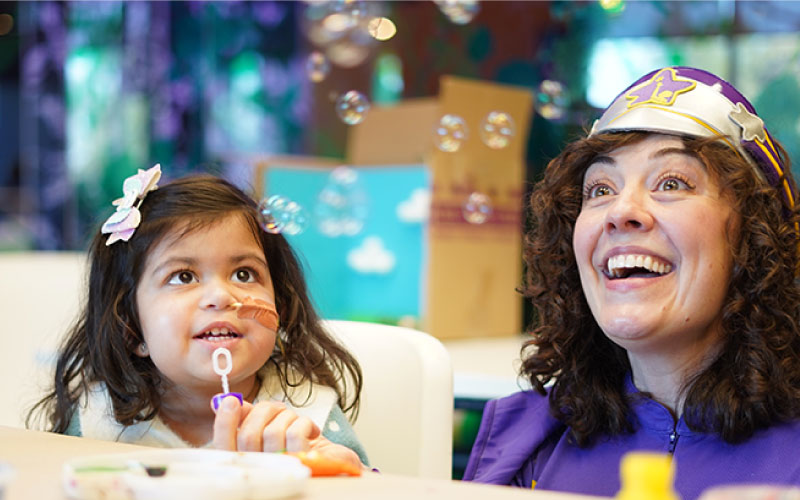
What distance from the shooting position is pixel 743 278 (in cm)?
117

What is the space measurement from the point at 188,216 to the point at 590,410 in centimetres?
60

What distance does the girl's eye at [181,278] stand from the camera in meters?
1.33

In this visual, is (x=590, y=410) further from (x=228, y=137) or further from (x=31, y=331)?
(x=228, y=137)

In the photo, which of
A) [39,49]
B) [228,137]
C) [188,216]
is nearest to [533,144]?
[228,137]

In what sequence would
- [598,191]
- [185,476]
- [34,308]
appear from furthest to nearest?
[34,308] → [598,191] → [185,476]

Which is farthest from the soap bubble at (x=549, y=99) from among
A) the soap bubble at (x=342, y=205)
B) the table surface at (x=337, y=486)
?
the table surface at (x=337, y=486)

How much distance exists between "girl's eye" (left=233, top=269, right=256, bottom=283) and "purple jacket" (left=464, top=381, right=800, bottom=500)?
372 millimetres

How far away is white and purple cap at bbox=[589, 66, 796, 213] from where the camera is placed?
46.3 inches

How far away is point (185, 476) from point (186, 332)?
55cm

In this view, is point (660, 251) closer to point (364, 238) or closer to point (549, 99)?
point (549, 99)

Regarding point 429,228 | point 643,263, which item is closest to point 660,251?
point 643,263

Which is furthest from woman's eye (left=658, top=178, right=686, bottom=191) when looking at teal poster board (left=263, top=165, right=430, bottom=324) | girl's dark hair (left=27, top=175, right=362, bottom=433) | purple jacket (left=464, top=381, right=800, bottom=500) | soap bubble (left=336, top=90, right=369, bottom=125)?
teal poster board (left=263, top=165, right=430, bottom=324)

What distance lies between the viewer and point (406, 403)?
129 centimetres

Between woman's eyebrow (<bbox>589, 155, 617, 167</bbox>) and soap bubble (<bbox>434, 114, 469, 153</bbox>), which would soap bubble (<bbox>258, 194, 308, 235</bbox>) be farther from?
soap bubble (<bbox>434, 114, 469, 153</bbox>)
